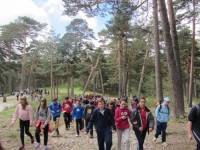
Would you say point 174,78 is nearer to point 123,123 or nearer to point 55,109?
point 55,109

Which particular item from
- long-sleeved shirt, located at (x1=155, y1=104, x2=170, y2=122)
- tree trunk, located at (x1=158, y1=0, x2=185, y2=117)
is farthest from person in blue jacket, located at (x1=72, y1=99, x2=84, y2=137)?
long-sleeved shirt, located at (x1=155, y1=104, x2=170, y2=122)

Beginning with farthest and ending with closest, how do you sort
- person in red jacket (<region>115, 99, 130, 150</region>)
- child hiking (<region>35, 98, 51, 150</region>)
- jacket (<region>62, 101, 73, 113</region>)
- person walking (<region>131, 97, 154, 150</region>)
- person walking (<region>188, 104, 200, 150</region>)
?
jacket (<region>62, 101, 73, 113</region>), child hiking (<region>35, 98, 51, 150</region>), person in red jacket (<region>115, 99, 130, 150</region>), person walking (<region>131, 97, 154, 150</region>), person walking (<region>188, 104, 200, 150</region>)

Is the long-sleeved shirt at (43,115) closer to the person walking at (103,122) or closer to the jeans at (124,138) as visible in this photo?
the person walking at (103,122)

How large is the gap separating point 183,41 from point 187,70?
5.99m

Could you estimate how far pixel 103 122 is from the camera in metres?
12.1

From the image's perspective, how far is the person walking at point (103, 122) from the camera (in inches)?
477

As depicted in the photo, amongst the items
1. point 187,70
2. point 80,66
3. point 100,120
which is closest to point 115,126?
point 100,120

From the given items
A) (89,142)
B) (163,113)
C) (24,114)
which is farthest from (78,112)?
(24,114)

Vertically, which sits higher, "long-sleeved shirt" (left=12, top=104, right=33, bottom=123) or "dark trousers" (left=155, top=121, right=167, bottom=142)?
"long-sleeved shirt" (left=12, top=104, right=33, bottom=123)

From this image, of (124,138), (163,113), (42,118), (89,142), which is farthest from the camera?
(89,142)

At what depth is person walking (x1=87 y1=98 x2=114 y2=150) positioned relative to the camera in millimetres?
12117

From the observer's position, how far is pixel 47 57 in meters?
75.8

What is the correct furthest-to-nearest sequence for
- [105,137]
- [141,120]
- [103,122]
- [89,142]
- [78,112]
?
[78,112]
[89,142]
[141,120]
[105,137]
[103,122]

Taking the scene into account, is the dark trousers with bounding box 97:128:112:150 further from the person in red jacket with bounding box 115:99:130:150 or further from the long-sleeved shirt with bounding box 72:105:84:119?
the long-sleeved shirt with bounding box 72:105:84:119
